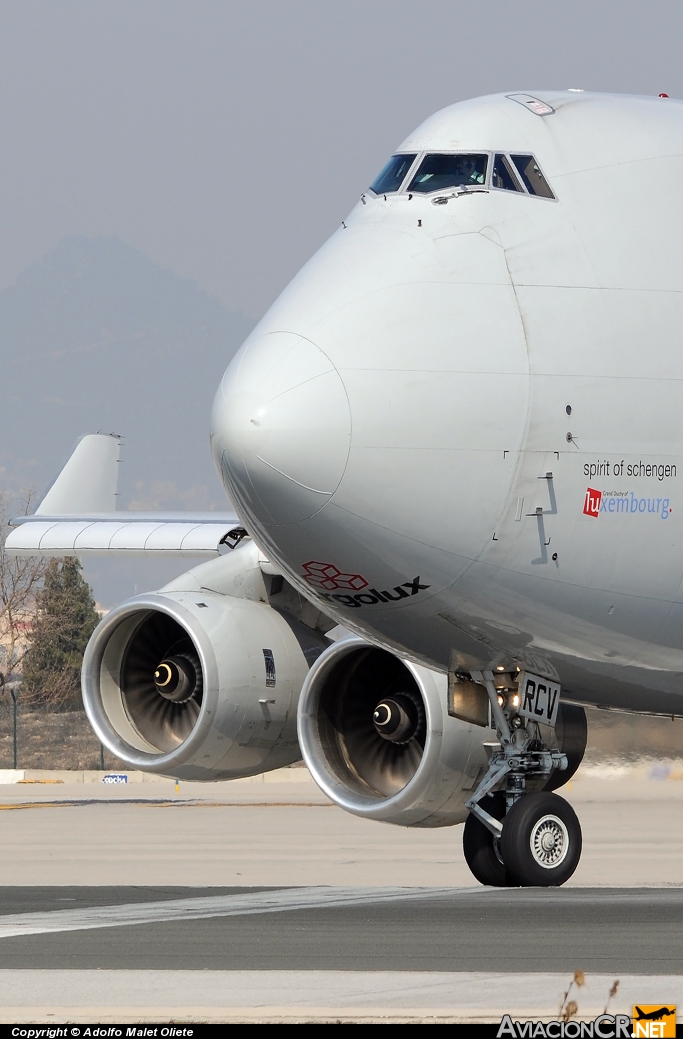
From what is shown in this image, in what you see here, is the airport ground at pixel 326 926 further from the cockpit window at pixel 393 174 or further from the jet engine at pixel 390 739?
the cockpit window at pixel 393 174

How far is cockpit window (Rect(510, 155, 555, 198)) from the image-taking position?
41.2 ft

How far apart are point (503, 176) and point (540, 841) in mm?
4510

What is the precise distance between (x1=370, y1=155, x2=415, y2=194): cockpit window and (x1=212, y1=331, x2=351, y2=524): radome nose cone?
1.75 m

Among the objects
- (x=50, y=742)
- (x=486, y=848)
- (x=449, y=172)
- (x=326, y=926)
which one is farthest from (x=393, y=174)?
(x=50, y=742)

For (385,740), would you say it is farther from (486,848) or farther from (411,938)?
(411,938)

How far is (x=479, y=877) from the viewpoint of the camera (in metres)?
13.6

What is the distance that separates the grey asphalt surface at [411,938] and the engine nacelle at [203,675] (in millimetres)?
3262

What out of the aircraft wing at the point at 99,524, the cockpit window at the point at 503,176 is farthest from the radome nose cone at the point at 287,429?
the aircraft wing at the point at 99,524

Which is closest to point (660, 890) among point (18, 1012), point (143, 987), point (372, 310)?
point (372, 310)

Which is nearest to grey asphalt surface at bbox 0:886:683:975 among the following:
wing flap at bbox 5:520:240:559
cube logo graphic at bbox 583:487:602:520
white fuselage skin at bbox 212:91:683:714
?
white fuselage skin at bbox 212:91:683:714

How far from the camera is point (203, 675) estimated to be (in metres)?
16.6

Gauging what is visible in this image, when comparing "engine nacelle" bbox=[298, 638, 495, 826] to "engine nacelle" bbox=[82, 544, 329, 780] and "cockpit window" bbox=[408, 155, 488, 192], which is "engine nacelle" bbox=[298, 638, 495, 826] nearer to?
"engine nacelle" bbox=[82, 544, 329, 780]

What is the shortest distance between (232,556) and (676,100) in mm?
6283

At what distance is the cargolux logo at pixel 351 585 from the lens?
12.0m
